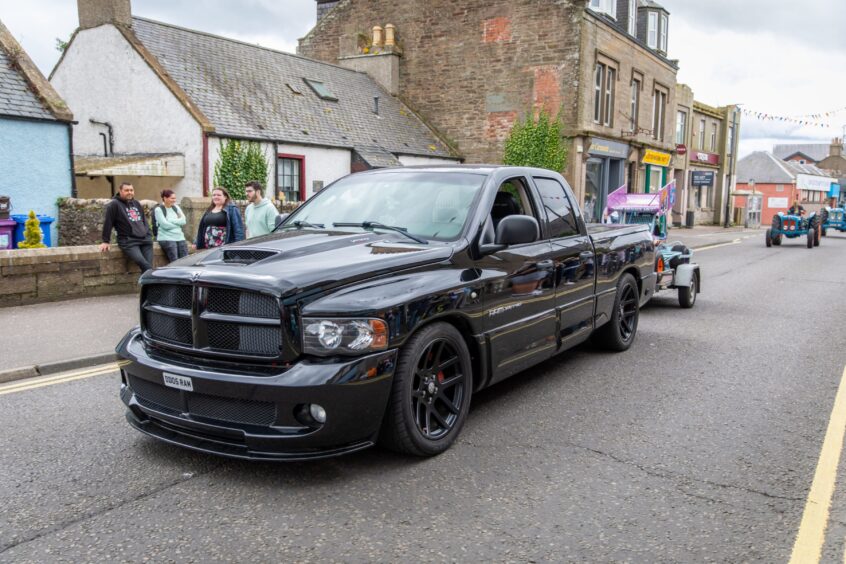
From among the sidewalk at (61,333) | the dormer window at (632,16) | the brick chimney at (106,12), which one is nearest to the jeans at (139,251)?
the sidewalk at (61,333)

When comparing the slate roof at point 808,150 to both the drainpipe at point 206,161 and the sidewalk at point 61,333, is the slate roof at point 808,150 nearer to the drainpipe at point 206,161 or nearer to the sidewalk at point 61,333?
the drainpipe at point 206,161

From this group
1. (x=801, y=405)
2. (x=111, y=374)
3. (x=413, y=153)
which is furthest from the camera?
(x=413, y=153)

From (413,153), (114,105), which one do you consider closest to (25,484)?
(114,105)

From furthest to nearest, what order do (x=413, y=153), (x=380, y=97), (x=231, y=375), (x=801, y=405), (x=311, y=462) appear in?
(x=380, y=97) < (x=413, y=153) < (x=801, y=405) < (x=311, y=462) < (x=231, y=375)

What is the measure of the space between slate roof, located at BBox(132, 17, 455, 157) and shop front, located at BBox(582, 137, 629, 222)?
19.7ft

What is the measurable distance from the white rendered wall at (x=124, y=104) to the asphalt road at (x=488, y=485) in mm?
14492

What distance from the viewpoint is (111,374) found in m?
6.51

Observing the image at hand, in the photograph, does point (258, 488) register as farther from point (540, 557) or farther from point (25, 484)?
point (540, 557)

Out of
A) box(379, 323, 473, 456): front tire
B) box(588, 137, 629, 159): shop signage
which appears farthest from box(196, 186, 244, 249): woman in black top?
box(588, 137, 629, 159): shop signage

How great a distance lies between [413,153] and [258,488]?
22.7m

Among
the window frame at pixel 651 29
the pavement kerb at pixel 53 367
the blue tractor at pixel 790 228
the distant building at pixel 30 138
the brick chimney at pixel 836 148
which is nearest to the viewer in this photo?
the pavement kerb at pixel 53 367

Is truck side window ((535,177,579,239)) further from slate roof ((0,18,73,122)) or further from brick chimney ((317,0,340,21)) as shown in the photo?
brick chimney ((317,0,340,21))

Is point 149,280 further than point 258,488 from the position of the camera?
Yes

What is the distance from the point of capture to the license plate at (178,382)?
3887 mm
